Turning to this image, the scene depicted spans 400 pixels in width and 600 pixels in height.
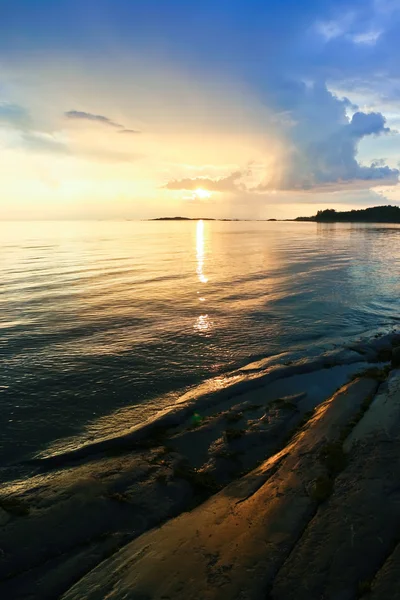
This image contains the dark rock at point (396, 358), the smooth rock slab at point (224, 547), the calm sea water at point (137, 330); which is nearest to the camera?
the smooth rock slab at point (224, 547)

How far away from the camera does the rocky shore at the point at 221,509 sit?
5.46 m

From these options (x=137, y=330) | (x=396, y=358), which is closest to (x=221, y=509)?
(x=396, y=358)

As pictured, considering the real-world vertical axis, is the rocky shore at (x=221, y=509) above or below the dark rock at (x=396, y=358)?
below

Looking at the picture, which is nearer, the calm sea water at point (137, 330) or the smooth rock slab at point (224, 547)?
the smooth rock slab at point (224, 547)

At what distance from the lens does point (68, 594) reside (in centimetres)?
558

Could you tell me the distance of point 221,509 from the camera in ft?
24.0

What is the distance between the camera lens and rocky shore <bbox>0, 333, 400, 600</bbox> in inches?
215

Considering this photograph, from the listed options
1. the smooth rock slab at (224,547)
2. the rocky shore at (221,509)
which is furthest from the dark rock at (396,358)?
the smooth rock slab at (224,547)

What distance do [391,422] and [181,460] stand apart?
593 cm

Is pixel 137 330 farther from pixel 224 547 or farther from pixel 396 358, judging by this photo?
pixel 224 547

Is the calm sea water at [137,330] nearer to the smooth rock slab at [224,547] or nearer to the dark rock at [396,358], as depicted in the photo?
the dark rock at [396,358]

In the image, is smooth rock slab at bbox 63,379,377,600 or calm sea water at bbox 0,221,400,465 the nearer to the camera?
smooth rock slab at bbox 63,379,377,600

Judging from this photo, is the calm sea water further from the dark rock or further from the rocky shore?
the dark rock

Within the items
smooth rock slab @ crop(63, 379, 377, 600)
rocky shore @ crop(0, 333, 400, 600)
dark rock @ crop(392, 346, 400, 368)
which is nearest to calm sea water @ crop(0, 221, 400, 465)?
rocky shore @ crop(0, 333, 400, 600)
